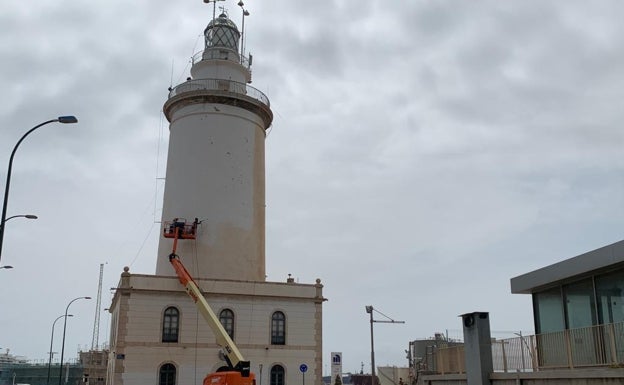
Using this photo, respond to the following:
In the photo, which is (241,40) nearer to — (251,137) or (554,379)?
(251,137)

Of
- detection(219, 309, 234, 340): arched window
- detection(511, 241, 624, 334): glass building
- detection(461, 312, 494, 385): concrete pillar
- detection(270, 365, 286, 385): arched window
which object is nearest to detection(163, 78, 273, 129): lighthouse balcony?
detection(219, 309, 234, 340): arched window

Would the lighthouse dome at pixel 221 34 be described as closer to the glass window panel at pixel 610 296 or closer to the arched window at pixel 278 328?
the arched window at pixel 278 328

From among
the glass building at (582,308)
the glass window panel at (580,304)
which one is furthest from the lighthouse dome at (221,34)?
the glass window panel at (580,304)

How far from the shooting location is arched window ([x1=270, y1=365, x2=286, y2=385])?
3775cm

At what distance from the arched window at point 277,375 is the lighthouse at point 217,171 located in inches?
236

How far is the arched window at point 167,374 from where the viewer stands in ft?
117

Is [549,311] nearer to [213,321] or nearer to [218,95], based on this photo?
[213,321]

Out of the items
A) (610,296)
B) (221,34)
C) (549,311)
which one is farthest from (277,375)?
(610,296)

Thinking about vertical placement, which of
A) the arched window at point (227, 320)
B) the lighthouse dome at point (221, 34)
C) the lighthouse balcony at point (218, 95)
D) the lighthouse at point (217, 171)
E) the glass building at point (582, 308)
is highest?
the lighthouse dome at point (221, 34)

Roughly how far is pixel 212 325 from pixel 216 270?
21.9 ft

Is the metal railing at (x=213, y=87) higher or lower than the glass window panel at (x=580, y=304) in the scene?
higher

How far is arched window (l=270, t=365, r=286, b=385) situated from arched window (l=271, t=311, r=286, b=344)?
1.45m

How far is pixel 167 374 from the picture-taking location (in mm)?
35812

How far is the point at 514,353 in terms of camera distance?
1573 centimetres
